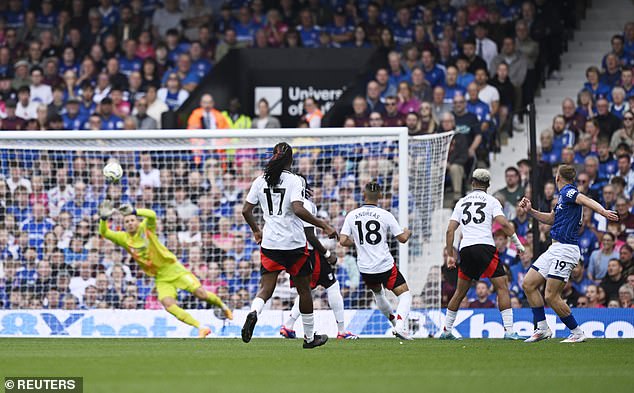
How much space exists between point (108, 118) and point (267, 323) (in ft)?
20.7

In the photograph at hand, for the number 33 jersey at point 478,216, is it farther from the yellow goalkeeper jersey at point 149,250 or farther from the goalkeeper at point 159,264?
the yellow goalkeeper jersey at point 149,250

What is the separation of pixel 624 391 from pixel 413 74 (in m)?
12.8

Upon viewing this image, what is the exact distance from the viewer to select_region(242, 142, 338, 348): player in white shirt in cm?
1211

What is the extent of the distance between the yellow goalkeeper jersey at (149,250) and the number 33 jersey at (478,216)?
4055 millimetres

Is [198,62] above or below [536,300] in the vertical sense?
above

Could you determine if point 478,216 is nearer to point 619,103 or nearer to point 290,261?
point 290,261

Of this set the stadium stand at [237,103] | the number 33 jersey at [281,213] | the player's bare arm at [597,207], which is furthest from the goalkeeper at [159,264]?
the player's bare arm at [597,207]

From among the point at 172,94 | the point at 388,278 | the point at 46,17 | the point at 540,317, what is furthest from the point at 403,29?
the point at 540,317

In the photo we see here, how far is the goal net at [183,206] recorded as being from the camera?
701 inches

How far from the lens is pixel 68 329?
56.4 ft

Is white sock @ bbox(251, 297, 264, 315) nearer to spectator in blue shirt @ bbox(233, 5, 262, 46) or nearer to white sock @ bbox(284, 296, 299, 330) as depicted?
white sock @ bbox(284, 296, 299, 330)

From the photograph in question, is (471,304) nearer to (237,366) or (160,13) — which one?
(237,366)

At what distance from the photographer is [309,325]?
12.4 metres

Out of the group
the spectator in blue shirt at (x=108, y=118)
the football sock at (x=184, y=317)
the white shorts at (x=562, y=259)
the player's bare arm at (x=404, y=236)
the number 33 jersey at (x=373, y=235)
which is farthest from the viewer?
the spectator in blue shirt at (x=108, y=118)
